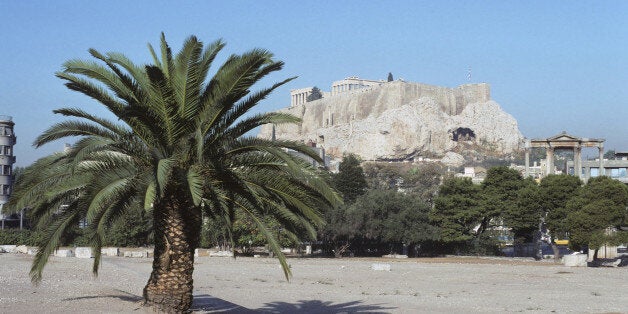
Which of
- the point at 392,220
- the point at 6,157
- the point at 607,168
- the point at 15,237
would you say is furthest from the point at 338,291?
the point at 607,168

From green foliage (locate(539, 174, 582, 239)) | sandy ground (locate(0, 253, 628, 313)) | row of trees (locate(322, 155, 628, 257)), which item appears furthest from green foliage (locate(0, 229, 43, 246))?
green foliage (locate(539, 174, 582, 239))

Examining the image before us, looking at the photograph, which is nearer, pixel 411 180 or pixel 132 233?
pixel 132 233

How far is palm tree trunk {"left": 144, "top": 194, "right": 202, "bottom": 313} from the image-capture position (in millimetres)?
14945

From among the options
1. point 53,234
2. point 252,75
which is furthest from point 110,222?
point 252,75

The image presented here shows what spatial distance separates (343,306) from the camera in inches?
929

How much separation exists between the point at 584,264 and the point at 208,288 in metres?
33.0

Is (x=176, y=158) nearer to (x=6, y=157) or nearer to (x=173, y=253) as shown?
(x=173, y=253)

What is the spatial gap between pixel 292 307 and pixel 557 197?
42.1 meters

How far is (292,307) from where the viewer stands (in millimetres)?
23266

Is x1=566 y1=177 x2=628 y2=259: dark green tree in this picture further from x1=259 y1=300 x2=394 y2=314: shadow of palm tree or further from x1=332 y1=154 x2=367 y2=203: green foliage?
x1=259 y1=300 x2=394 y2=314: shadow of palm tree

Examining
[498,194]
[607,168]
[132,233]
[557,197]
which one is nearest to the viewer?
[557,197]

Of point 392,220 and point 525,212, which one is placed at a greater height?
point 525,212

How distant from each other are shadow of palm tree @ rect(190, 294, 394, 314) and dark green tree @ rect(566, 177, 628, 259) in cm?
3287

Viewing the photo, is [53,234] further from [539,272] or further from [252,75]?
[539,272]
